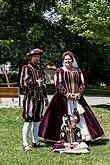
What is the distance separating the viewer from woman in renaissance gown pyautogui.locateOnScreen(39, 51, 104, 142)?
8477 mm

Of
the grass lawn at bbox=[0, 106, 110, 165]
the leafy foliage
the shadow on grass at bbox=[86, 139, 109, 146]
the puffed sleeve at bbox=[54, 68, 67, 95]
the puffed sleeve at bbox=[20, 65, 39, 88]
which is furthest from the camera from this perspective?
the leafy foliage

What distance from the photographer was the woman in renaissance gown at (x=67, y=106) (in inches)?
334

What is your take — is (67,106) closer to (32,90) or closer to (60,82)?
(60,82)

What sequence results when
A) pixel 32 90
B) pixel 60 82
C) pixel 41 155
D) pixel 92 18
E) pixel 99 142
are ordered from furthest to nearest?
pixel 92 18, pixel 99 142, pixel 60 82, pixel 32 90, pixel 41 155

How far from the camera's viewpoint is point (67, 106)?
8.52 metres

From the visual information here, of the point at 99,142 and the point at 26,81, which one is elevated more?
the point at 26,81

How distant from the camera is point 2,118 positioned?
488 inches

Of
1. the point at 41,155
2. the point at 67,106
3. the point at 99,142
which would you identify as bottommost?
the point at 99,142

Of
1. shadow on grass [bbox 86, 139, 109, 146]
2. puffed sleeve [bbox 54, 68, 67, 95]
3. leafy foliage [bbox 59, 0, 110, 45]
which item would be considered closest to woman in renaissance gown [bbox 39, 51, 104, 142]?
puffed sleeve [bbox 54, 68, 67, 95]

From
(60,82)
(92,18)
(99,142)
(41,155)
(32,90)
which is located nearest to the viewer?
(41,155)

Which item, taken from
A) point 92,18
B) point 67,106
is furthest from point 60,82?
point 92,18

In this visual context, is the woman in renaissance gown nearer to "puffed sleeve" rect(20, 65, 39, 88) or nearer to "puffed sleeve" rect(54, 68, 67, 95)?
"puffed sleeve" rect(54, 68, 67, 95)

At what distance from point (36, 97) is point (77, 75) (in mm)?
1008

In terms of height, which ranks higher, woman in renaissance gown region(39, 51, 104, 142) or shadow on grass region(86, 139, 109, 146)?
woman in renaissance gown region(39, 51, 104, 142)
